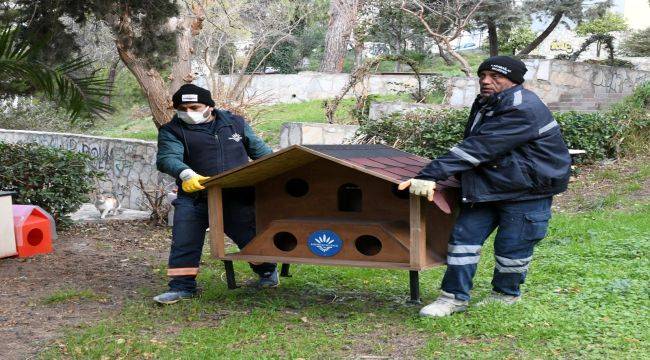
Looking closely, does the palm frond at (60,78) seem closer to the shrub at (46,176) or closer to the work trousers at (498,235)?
the shrub at (46,176)

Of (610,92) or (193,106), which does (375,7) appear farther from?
(193,106)

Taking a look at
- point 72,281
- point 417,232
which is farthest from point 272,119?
point 417,232

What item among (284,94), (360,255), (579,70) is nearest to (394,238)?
(360,255)

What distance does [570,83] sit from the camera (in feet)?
60.7

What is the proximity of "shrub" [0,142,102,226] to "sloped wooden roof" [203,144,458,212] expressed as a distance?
5145 mm

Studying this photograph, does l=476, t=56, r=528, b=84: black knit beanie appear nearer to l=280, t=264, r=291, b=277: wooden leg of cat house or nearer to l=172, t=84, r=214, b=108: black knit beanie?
l=172, t=84, r=214, b=108: black knit beanie

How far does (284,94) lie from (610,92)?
9109 mm

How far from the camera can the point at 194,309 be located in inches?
221

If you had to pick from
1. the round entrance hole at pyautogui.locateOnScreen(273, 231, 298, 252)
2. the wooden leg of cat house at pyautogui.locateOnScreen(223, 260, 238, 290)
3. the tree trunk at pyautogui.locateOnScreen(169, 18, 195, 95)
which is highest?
the tree trunk at pyautogui.locateOnScreen(169, 18, 195, 95)

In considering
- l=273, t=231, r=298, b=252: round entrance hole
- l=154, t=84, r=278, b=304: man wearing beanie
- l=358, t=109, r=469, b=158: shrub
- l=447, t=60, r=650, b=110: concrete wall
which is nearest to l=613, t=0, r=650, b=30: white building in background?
l=447, t=60, r=650, b=110: concrete wall

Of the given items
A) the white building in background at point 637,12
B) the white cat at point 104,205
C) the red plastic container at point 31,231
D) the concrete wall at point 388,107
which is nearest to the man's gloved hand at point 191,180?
the red plastic container at point 31,231

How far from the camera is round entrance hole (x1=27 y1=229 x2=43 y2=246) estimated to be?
336 inches

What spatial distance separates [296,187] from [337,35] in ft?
67.5

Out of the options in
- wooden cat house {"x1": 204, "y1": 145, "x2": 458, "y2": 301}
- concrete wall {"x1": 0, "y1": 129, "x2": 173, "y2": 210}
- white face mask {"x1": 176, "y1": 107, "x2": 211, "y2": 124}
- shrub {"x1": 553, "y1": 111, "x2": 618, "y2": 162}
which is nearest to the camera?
wooden cat house {"x1": 204, "y1": 145, "x2": 458, "y2": 301}
